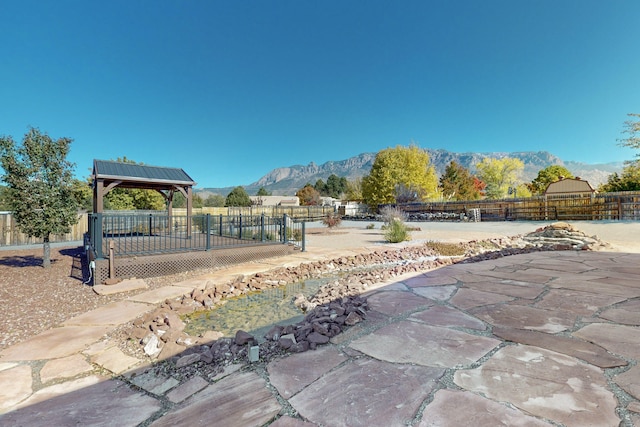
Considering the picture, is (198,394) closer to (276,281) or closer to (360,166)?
(276,281)

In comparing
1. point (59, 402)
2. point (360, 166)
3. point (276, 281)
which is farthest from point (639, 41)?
point (360, 166)

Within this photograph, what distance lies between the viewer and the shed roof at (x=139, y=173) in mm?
6439

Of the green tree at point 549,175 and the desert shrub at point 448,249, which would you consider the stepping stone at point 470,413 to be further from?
the green tree at point 549,175

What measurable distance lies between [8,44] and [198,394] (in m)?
12.8

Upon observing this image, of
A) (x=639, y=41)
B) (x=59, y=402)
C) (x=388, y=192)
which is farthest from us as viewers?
(x=388, y=192)

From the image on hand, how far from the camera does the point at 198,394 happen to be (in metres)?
1.51

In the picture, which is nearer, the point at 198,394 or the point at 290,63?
the point at 198,394

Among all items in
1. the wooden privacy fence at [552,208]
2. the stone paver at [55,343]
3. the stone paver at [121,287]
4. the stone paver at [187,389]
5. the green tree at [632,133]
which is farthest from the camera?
the wooden privacy fence at [552,208]

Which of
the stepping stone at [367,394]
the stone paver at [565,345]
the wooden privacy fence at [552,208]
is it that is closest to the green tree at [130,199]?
the wooden privacy fence at [552,208]

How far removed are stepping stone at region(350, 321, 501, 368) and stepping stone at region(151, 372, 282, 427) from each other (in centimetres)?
72

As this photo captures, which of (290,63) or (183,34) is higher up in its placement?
(290,63)

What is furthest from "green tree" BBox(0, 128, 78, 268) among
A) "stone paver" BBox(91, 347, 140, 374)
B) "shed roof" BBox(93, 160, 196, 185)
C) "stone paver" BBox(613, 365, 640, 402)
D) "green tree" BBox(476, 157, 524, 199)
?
"green tree" BBox(476, 157, 524, 199)

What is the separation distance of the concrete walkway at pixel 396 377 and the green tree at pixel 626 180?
1777cm

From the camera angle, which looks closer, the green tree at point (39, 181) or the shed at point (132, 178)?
the green tree at point (39, 181)
